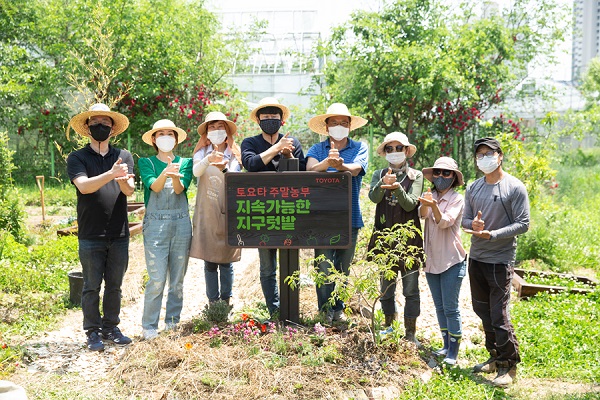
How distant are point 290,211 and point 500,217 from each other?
1678 mm

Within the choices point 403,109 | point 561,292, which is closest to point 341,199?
point 561,292

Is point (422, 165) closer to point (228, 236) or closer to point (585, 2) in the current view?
point (228, 236)

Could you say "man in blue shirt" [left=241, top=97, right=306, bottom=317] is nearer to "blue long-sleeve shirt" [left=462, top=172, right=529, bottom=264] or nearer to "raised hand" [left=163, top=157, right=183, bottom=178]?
"raised hand" [left=163, top=157, right=183, bottom=178]

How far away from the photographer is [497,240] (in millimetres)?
4844

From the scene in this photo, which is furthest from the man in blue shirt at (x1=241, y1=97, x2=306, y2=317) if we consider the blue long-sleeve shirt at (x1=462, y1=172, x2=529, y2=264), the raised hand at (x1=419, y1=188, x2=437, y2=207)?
the blue long-sleeve shirt at (x1=462, y1=172, x2=529, y2=264)

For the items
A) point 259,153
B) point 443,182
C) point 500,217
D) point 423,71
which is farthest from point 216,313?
point 423,71

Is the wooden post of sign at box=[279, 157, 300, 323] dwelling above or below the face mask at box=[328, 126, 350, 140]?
below

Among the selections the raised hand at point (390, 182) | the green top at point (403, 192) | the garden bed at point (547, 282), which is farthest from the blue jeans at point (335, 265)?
the garden bed at point (547, 282)

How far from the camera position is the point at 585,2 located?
86188 mm

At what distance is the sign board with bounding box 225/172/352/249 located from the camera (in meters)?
5.11

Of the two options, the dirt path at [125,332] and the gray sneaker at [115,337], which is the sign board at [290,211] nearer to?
the dirt path at [125,332]

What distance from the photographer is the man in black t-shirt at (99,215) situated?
208 inches

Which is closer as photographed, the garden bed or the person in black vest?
the person in black vest

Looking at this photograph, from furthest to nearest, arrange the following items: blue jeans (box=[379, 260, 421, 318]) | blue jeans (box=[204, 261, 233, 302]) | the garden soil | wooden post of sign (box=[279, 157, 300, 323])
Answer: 1. blue jeans (box=[204, 261, 233, 302])
2. wooden post of sign (box=[279, 157, 300, 323])
3. blue jeans (box=[379, 260, 421, 318])
4. the garden soil
